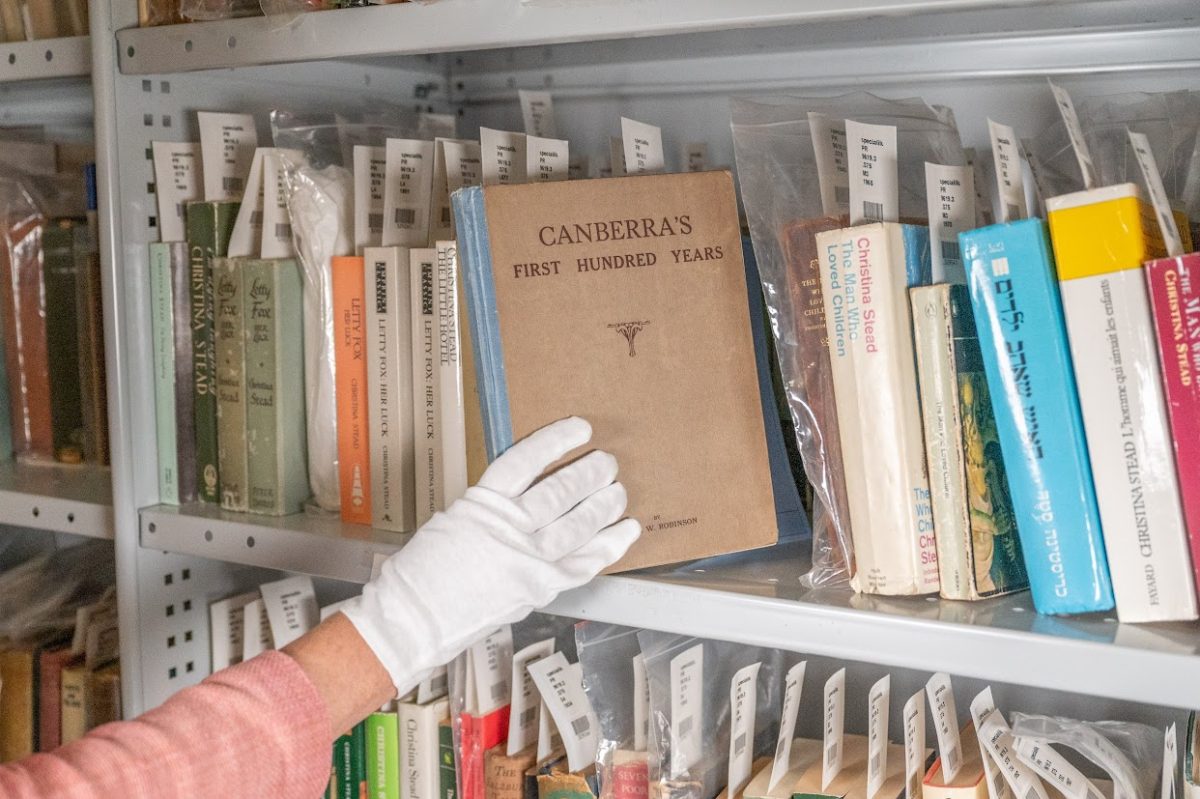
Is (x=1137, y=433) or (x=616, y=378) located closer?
(x=1137, y=433)

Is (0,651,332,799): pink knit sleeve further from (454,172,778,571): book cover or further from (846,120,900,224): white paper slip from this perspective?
(846,120,900,224): white paper slip

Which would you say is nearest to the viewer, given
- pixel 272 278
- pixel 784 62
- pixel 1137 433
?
pixel 1137 433

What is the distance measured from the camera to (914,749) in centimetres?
91

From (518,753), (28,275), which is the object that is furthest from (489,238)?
(28,275)

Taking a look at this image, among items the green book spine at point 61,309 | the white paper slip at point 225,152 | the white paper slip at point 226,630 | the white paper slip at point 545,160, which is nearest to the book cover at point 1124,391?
the white paper slip at point 545,160

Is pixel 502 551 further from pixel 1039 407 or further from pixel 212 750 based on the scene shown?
pixel 1039 407

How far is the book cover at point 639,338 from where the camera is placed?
840 mm

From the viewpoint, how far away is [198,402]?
116 cm

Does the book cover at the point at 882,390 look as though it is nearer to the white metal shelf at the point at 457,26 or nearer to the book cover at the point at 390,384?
the white metal shelf at the point at 457,26

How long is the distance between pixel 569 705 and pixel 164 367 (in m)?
0.54

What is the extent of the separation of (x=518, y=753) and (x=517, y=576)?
0.33 meters

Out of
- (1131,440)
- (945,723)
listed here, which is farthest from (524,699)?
(1131,440)

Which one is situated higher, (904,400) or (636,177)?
(636,177)

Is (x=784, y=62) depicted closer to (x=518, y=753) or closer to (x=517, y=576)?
(x=517, y=576)
